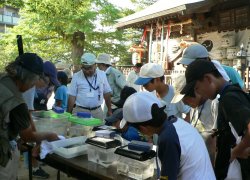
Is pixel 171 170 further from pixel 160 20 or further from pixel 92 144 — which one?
pixel 160 20

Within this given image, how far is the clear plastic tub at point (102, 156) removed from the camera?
7.84 feet

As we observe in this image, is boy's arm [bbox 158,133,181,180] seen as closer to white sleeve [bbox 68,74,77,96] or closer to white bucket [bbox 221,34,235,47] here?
white sleeve [bbox 68,74,77,96]

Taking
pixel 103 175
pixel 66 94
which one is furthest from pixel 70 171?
pixel 66 94

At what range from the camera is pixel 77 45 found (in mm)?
16953

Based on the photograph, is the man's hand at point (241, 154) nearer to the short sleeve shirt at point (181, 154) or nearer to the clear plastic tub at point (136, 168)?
the short sleeve shirt at point (181, 154)

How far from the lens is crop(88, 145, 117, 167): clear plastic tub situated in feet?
7.84

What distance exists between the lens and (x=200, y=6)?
8672 millimetres

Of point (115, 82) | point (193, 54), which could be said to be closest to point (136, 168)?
point (193, 54)

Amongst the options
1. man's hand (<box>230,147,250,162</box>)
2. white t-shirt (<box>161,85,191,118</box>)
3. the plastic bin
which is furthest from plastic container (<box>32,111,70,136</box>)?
man's hand (<box>230,147,250,162</box>)

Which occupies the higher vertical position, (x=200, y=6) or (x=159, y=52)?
(x=200, y=6)

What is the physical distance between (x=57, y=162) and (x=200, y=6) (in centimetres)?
729

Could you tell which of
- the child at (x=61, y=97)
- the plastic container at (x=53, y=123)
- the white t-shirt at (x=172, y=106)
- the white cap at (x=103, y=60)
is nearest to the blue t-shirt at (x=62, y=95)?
the child at (x=61, y=97)

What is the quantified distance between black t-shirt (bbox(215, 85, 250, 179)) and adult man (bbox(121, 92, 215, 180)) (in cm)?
24

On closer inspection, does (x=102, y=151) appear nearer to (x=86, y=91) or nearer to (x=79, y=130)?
(x=79, y=130)
